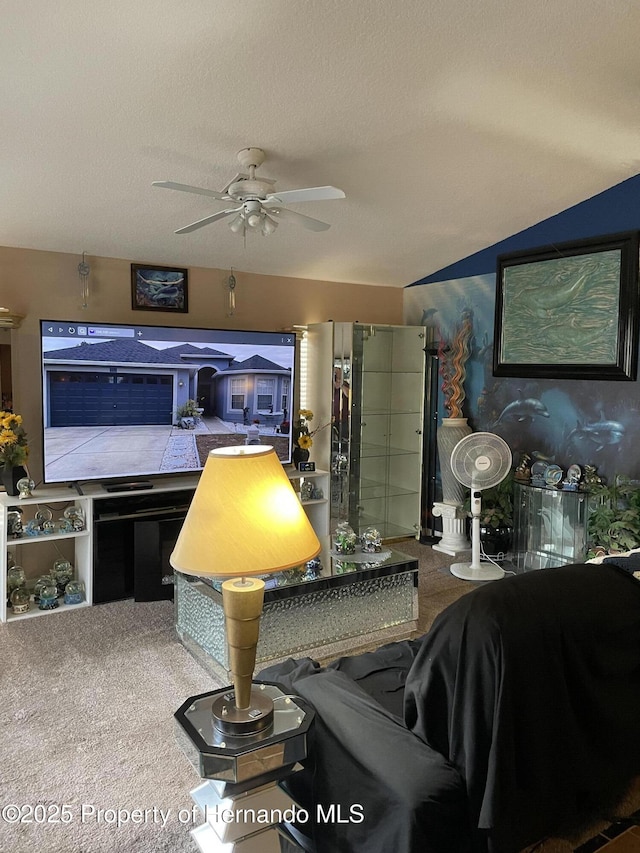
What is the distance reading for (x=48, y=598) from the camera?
3951mm

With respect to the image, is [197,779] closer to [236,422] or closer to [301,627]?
[301,627]

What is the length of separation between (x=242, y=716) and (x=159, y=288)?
3.64 meters

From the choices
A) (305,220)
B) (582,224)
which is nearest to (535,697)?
(305,220)

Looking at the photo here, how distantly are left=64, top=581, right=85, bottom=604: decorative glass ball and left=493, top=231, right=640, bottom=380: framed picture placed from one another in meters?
3.46

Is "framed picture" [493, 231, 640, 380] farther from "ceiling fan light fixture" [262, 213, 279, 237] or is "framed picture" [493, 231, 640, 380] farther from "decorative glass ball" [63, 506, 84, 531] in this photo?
"decorative glass ball" [63, 506, 84, 531]

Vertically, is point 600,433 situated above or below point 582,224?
below

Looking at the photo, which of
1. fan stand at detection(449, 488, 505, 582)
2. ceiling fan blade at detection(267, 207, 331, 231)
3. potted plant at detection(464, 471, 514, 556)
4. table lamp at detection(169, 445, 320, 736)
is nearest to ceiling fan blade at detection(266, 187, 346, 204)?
ceiling fan blade at detection(267, 207, 331, 231)

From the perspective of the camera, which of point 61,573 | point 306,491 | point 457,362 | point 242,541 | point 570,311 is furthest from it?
point 457,362

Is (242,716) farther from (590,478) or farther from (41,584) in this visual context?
(590,478)

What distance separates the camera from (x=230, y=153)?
128 inches

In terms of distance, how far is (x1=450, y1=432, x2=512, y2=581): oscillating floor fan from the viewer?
450 cm

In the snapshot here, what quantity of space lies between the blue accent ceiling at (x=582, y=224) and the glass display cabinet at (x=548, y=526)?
1782 millimetres

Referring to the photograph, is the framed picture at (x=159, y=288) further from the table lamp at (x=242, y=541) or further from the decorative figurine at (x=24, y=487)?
the table lamp at (x=242, y=541)

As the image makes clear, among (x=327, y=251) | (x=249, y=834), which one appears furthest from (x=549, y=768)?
(x=327, y=251)
